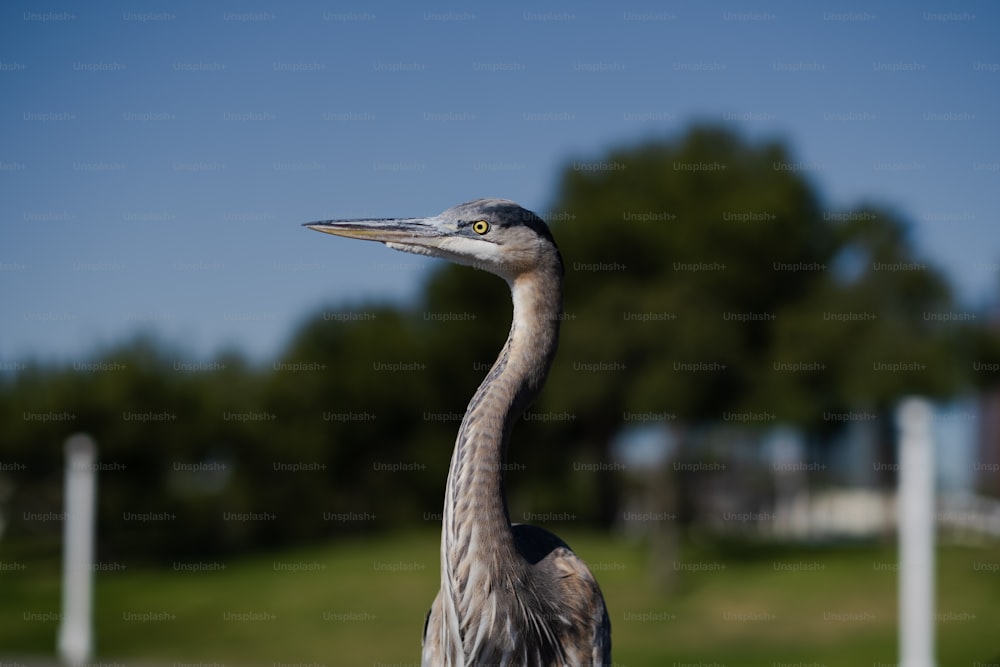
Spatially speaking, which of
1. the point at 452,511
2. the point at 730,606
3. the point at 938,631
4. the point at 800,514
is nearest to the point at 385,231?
the point at 452,511

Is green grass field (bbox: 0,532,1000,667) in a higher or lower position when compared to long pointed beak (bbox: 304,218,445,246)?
lower

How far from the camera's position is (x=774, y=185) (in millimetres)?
27469

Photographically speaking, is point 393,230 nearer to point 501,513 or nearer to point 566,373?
point 501,513

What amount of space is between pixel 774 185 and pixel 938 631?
12.8 m

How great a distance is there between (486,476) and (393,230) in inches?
42.6

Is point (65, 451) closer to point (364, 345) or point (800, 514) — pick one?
point (364, 345)

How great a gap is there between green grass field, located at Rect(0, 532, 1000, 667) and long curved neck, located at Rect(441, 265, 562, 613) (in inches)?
624

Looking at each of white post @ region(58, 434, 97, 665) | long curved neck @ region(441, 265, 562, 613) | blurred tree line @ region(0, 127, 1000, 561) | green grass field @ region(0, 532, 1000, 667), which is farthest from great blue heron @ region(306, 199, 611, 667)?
blurred tree line @ region(0, 127, 1000, 561)

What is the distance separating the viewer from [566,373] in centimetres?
2533

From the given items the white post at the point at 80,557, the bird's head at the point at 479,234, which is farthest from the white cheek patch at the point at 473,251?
the white post at the point at 80,557

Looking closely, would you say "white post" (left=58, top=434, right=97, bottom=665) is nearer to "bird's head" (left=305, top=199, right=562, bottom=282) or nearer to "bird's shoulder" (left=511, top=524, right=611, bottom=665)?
"bird's head" (left=305, top=199, right=562, bottom=282)

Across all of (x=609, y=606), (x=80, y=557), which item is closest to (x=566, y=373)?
(x=609, y=606)

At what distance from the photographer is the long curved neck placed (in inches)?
138

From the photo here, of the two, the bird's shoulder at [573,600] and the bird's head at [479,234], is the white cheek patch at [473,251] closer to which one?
the bird's head at [479,234]
